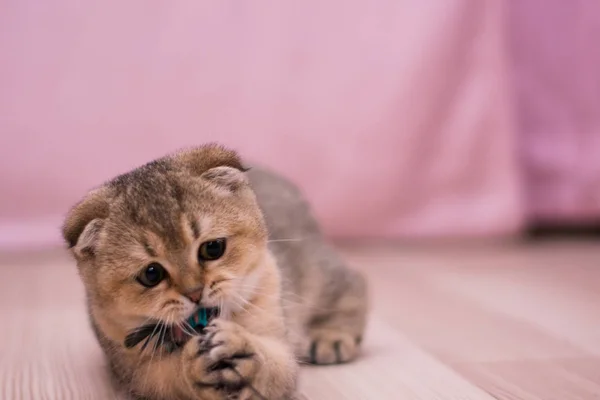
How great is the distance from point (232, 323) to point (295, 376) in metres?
0.15

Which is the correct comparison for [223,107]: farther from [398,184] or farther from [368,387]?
[368,387]

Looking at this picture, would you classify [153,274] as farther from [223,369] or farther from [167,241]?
[223,369]

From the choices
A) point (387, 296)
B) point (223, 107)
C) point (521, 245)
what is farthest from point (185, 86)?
point (521, 245)

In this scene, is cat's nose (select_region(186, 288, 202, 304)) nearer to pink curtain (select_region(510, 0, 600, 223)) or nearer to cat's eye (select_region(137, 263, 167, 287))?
cat's eye (select_region(137, 263, 167, 287))

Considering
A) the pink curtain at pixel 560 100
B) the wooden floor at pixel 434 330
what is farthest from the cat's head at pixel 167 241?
the pink curtain at pixel 560 100

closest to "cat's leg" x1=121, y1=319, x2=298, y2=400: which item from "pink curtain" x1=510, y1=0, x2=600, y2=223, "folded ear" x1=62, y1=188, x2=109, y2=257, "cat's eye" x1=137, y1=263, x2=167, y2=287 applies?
"cat's eye" x1=137, y1=263, x2=167, y2=287

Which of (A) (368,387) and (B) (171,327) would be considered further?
(A) (368,387)

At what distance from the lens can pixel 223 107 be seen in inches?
110

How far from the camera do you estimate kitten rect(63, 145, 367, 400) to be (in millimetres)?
1271

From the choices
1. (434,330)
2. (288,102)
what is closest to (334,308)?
(434,330)

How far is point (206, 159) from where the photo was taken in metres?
1.43

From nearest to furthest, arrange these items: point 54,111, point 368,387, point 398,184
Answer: point 368,387, point 54,111, point 398,184

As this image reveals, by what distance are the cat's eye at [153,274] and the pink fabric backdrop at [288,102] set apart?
1.50 m

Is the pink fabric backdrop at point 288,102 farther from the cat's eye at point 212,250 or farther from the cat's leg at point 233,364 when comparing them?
the cat's leg at point 233,364
